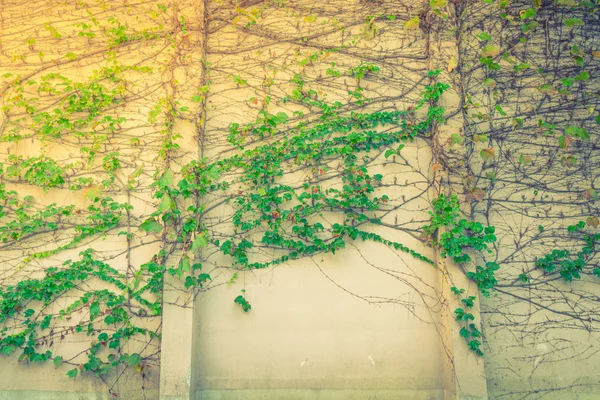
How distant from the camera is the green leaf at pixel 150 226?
2922mm

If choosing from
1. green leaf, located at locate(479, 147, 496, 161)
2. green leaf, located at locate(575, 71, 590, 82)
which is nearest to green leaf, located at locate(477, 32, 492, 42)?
green leaf, located at locate(575, 71, 590, 82)

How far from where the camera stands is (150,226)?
2.94 m

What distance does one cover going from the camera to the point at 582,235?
124 inches

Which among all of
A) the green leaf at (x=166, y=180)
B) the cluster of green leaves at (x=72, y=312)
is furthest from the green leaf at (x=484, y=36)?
the cluster of green leaves at (x=72, y=312)

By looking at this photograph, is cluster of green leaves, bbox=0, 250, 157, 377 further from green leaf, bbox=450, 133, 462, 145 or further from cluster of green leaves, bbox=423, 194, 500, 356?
green leaf, bbox=450, 133, 462, 145

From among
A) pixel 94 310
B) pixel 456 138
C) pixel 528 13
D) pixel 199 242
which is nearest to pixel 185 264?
pixel 199 242

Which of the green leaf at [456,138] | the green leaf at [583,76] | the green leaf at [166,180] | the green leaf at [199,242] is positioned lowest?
the green leaf at [199,242]

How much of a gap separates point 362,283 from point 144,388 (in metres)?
1.60

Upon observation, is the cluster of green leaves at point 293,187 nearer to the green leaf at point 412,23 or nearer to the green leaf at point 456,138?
the green leaf at point 456,138

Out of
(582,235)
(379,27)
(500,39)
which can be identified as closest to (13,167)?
(379,27)

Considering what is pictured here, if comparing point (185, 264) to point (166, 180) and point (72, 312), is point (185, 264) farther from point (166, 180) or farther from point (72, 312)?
point (72, 312)

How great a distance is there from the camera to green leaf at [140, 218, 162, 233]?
9.59 ft

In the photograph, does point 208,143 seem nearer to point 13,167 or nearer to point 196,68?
point 196,68

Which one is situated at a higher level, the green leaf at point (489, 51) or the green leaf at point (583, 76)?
the green leaf at point (489, 51)
